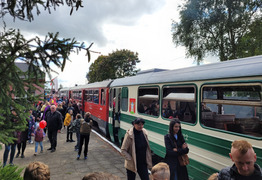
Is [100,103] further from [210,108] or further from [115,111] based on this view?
[210,108]

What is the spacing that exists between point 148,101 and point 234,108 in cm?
289

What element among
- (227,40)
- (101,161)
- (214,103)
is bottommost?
(101,161)

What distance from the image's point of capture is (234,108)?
3496 mm

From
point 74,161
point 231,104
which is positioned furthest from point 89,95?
point 231,104

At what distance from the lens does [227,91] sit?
3689mm

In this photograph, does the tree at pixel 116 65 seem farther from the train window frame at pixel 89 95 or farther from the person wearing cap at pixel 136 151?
the person wearing cap at pixel 136 151

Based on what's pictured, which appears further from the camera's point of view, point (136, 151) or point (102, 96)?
point (102, 96)

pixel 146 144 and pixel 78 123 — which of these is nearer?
pixel 146 144

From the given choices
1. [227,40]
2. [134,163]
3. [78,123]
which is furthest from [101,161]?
[227,40]

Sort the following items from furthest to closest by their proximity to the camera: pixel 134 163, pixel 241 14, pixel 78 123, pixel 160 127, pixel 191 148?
pixel 241 14 < pixel 78 123 < pixel 160 127 < pixel 191 148 < pixel 134 163

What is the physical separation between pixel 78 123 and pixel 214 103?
5244 millimetres

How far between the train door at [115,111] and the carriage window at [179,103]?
3.49m

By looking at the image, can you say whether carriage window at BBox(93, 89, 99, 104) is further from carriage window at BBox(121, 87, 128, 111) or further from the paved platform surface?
carriage window at BBox(121, 87, 128, 111)

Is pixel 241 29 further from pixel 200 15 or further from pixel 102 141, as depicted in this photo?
pixel 102 141
